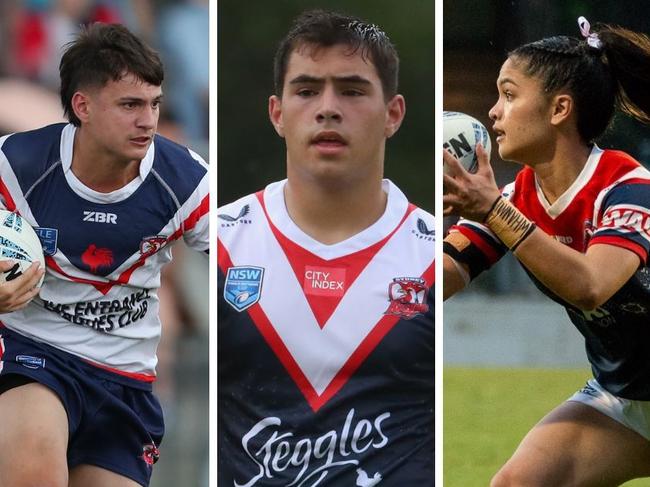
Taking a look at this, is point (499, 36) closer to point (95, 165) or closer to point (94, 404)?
point (95, 165)

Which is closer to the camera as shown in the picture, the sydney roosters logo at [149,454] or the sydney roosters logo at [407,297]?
the sydney roosters logo at [407,297]

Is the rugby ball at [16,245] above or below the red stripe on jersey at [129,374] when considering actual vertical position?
above

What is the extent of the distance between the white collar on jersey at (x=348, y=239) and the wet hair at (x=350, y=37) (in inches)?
14.0

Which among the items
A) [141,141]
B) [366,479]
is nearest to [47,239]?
[141,141]

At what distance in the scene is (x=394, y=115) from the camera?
387 centimetres

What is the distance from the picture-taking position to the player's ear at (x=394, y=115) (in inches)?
152

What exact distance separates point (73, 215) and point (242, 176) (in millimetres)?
532

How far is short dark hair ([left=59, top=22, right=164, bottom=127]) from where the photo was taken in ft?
12.7

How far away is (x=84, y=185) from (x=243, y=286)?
0.58m

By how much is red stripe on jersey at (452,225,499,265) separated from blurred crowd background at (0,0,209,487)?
92cm

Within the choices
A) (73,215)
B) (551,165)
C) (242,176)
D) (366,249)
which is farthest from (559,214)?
(73,215)

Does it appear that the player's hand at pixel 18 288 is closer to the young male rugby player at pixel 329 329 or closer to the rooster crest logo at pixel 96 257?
the rooster crest logo at pixel 96 257

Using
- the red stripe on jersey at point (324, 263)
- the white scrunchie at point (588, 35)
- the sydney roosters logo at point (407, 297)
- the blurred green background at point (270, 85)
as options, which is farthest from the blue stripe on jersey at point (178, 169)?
the white scrunchie at point (588, 35)

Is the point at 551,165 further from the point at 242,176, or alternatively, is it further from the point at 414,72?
the point at 242,176
